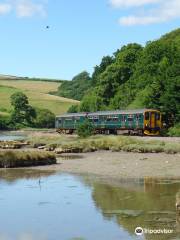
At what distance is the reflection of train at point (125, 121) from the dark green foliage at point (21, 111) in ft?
221

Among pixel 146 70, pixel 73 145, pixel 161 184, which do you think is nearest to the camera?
pixel 161 184

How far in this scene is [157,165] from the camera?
109ft

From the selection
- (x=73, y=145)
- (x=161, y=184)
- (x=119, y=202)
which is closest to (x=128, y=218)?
(x=119, y=202)

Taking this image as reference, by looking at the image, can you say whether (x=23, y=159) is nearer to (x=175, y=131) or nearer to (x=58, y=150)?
(x=58, y=150)

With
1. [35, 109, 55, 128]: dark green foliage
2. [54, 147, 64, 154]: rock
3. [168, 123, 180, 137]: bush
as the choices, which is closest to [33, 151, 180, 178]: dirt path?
[54, 147, 64, 154]: rock

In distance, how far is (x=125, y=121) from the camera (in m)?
63.4

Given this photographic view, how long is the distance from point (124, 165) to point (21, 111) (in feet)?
373

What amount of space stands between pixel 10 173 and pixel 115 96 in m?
63.1

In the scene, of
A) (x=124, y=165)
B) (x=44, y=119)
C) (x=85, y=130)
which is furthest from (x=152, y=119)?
(x=44, y=119)

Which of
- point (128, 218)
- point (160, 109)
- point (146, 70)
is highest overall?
point (146, 70)

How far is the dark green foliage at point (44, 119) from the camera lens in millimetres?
145000

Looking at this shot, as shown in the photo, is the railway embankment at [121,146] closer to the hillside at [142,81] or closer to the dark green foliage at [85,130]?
the dark green foliage at [85,130]

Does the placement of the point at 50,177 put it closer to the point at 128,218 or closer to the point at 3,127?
the point at 128,218

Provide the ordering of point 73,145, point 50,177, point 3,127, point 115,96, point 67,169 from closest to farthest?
1. point 50,177
2. point 67,169
3. point 73,145
4. point 115,96
5. point 3,127
